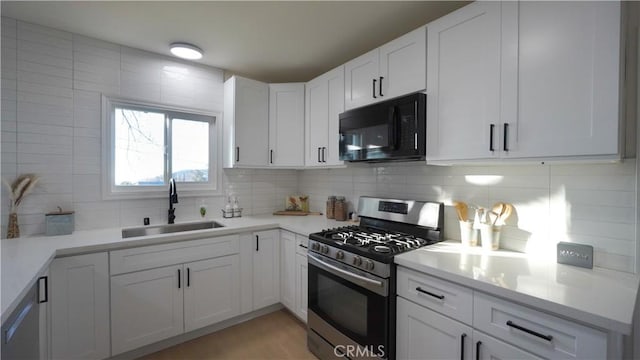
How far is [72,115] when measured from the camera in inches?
83.6

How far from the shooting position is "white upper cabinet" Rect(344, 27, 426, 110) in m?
1.73

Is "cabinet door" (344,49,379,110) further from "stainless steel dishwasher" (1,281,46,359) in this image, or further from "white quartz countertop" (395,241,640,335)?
"stainless steel dishwasher" (1,281,46,359)

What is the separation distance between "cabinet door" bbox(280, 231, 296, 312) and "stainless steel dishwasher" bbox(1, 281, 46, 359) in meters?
1.59

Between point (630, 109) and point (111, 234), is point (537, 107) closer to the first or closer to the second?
point (630, 109)

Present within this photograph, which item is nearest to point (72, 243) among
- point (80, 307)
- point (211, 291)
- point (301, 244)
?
point (80, 307)

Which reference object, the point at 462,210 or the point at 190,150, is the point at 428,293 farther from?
the point at 190,150

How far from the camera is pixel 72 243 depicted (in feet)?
5.74

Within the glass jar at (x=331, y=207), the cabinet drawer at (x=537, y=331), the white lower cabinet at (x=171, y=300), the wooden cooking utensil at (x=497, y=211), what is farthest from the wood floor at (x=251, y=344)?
Answer: the wooden cooking utensil at (x=497, y=211)

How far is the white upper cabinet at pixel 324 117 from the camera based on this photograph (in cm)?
235

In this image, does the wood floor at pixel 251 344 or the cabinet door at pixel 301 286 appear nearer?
the wood floor at pixel 251 344

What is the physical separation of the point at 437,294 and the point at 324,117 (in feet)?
5.64

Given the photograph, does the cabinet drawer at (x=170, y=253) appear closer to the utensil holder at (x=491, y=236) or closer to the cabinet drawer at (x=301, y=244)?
the cabinet drawer at (x=301, y=244)

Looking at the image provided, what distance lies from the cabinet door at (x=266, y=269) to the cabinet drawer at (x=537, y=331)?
5.76 feet

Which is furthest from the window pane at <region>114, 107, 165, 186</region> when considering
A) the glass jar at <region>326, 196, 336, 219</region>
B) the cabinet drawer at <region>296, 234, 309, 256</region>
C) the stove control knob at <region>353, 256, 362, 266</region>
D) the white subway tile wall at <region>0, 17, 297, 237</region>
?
the stove control knob at <region>353, 256, 362, 266</region>
